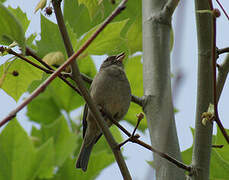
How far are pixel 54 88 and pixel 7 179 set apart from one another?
4.84ft

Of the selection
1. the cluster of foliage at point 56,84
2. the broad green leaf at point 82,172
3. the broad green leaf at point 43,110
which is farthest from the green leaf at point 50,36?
the broad green leaf at point 43,110

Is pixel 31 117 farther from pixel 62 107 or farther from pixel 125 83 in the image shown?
pixel 125 83

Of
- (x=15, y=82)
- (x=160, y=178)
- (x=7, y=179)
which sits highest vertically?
(x=15, y=82)

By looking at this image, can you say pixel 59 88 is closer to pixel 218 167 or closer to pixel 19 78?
pixel 19 78

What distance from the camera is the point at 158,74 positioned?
2.73m

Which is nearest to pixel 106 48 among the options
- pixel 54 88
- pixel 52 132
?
pixel 52 132

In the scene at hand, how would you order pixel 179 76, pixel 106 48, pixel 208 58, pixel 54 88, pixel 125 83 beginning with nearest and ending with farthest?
pixel 179 76 → pixel 106 48 → pixel 208 58 → pixel 125 83 → pixel 54 88

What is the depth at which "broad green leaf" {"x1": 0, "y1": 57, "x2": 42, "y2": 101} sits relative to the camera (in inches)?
100

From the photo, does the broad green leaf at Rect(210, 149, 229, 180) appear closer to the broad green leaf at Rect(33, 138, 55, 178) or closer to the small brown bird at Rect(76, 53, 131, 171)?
the small brown bird at Rect(76, 53, 131, 171)

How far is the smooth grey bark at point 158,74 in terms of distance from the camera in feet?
8.34

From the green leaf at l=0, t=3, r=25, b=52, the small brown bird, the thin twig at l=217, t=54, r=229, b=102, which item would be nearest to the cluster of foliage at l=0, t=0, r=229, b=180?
the green leaf at l=0, t=3, r=25, b=52

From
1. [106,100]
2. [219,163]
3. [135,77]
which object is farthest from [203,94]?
[106,100]

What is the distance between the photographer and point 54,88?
468 centimetres

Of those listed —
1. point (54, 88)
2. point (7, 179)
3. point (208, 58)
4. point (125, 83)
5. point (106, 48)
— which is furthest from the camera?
point (54, 88)
